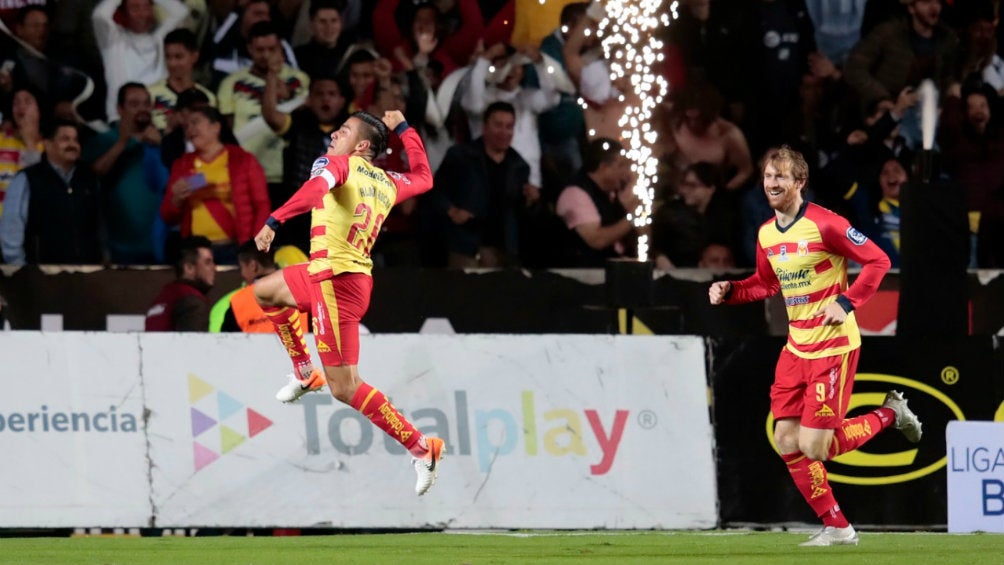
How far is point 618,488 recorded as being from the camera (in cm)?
1198

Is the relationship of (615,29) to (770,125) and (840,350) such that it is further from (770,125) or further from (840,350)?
(840,350)

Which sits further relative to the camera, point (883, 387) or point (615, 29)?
point (615, 29)

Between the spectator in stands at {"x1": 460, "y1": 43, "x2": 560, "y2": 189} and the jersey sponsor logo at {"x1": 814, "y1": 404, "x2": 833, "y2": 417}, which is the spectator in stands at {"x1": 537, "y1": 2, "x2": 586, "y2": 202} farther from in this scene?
the jersey sponsor logo at {"x1": 814, "y1": 404, "x2": 833, "y2": 417}

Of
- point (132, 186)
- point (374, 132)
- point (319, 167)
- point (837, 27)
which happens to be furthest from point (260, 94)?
point (837, 27)

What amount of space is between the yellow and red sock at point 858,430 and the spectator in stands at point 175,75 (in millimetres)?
6922

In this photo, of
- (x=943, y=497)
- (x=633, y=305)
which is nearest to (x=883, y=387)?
(x=943, y=497)

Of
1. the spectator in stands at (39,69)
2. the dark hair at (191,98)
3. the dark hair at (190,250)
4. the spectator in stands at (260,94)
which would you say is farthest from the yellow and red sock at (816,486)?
the spectator in stands at (39,69)

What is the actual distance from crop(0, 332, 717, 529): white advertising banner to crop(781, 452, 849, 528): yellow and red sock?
155 cm

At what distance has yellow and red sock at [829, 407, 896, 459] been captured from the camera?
10.5 metres

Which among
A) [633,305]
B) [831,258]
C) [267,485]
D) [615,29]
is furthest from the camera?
[615,29]

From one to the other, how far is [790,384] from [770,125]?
5771 mm

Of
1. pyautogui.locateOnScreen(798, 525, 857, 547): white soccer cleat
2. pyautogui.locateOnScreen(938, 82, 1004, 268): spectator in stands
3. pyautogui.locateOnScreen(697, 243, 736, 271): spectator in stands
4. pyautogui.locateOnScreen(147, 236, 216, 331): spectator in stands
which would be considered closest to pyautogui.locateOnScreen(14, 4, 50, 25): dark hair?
pyautogui.locateOnScreen(147, 236, 216, 331): spectator in stands

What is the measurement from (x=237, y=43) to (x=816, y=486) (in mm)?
7322

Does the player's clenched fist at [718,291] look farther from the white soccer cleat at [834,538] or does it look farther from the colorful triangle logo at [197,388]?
the colorful triangle logo at [197,388]
